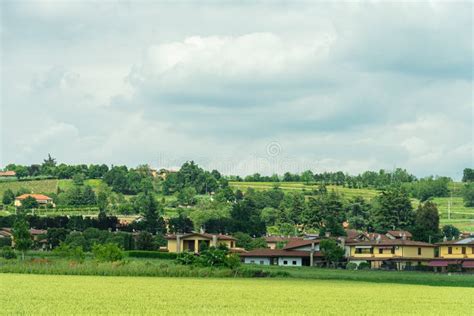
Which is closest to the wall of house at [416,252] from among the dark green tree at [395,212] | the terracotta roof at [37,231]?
the dark green tree at [395,212]

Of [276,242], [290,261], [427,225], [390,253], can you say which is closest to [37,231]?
[276,242]

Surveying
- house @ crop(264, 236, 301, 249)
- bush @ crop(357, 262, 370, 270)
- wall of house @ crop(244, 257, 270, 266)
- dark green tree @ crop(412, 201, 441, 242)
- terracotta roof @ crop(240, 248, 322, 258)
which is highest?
dark green tree @ crop(412, 201, 441, 242)

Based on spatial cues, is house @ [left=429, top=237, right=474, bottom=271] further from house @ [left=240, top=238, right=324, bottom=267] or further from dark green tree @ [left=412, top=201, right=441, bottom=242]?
dark green tree @ [left=412, top=201, right=441, bottom=242]

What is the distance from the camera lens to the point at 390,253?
116 meters

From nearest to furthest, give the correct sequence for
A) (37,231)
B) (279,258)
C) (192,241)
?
(279,258)
(192,241)
(37,231)

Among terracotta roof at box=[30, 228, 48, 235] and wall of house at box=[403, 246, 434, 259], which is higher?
terracotta roof at box=[30, 228, 48, 235]

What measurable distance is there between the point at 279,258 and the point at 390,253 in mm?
14983

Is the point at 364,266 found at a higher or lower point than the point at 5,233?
lower

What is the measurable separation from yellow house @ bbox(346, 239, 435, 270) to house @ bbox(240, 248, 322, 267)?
6.01 m

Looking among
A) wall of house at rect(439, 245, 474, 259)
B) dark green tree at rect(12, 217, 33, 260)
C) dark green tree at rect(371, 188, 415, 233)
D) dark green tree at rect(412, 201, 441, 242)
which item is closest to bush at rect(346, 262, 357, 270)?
wall of house at rect(439, 245, 474, 259)

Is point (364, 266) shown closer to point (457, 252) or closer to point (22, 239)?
point (457, 252)

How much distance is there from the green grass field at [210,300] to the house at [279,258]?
57560mm

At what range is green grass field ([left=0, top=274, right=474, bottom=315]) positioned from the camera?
37250 millimetres

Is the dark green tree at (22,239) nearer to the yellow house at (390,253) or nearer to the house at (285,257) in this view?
the house at (285,257)
